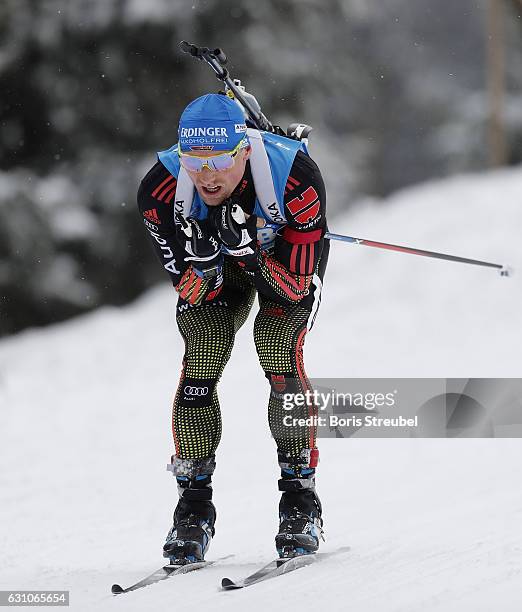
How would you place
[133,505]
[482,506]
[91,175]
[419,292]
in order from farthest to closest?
[91,175]
[419,292]
[133,505]
[482,506]

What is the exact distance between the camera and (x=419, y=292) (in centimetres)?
1088

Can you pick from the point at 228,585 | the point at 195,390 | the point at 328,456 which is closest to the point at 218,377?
the point at 195,390

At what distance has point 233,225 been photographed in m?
3.89

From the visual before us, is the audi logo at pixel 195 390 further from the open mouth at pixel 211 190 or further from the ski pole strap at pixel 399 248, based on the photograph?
the ski pole strap at pixel 399 248

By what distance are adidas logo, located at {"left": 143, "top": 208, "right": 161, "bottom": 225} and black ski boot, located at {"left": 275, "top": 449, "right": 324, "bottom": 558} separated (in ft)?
3.38

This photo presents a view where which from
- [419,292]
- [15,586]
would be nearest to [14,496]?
[15,586]

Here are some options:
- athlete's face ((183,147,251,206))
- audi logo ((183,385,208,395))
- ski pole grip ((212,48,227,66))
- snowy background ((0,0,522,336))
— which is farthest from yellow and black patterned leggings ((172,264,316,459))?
snowy background ((0,0,522,336))

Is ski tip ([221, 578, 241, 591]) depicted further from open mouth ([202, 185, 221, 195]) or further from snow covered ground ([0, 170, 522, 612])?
open mouth ([202, 185, 221, 195])

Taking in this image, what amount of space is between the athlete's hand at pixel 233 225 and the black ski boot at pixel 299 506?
88cm

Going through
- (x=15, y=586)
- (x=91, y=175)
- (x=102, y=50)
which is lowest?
(x=15, y=586)

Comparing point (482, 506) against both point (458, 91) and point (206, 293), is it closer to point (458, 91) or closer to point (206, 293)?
point (206, 293)

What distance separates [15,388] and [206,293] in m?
5.64

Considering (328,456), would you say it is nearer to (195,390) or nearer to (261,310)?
(261,310)

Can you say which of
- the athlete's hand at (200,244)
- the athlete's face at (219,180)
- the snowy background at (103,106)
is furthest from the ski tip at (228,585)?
the snowy background at (103,106)
